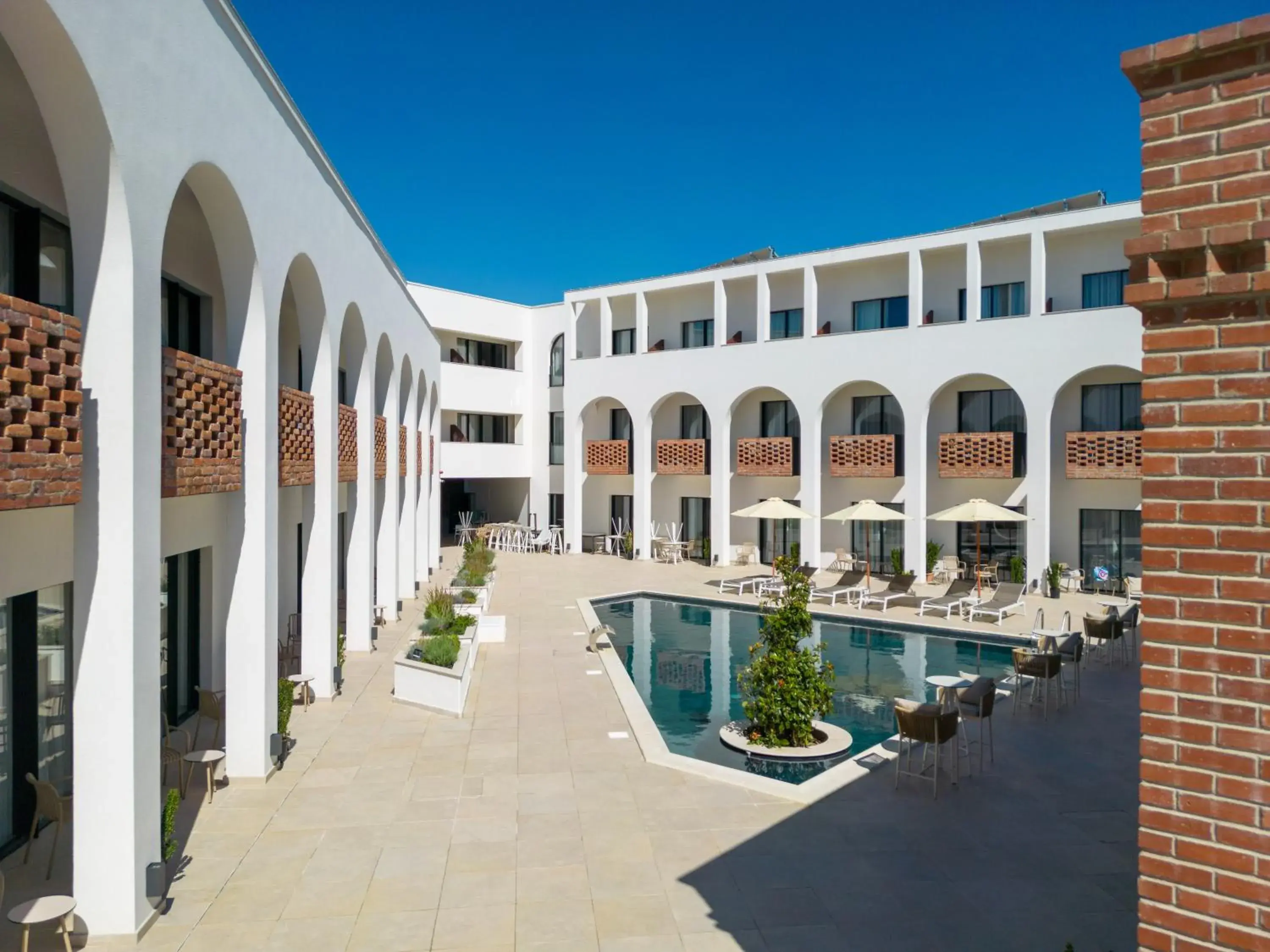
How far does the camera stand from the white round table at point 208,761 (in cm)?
844

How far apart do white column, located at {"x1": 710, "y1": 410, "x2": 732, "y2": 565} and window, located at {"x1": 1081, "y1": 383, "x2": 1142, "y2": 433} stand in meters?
10.5

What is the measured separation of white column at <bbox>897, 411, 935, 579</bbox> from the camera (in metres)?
24.1

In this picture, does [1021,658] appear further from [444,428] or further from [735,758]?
[444,428]

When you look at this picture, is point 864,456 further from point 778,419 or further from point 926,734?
point 926,734

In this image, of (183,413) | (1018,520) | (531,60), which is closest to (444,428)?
(531,60)

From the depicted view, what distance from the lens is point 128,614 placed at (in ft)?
19.0

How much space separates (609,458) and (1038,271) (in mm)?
15405

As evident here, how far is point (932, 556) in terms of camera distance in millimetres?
24812

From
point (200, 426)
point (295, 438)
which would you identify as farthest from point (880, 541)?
point (200, 426)

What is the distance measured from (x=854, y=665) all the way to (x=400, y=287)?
12648 mm

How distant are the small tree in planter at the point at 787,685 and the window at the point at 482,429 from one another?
2432 cm

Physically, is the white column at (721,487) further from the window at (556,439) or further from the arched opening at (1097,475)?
the arched opening at (1097,475)

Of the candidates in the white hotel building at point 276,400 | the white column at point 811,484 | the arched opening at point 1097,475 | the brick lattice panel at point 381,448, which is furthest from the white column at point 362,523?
the arched opening at point 1097,475

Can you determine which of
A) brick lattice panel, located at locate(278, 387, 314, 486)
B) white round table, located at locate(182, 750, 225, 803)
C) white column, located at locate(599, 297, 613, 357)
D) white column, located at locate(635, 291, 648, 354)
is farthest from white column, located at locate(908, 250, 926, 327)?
white round table, located at locate(182, 750, 225, 803)
